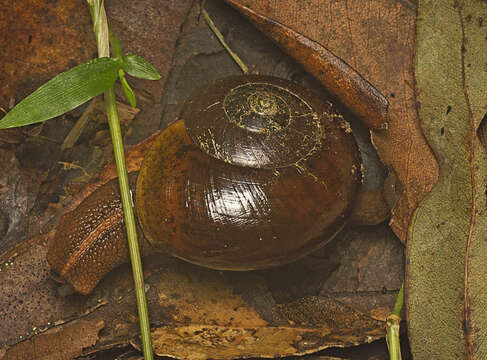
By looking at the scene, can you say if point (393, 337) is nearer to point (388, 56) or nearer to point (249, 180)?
point (249, 180)

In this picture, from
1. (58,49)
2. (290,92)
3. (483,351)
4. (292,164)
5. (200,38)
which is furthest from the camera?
(200,38)

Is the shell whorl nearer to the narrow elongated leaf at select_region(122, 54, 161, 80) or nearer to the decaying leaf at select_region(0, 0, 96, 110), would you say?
the narrow elongated leaf at select_region(122, 54, 161, 80)

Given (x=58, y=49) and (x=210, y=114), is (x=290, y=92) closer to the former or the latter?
(x=210, y=114)

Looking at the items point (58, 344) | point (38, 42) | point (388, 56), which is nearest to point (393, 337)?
point (388, 56)

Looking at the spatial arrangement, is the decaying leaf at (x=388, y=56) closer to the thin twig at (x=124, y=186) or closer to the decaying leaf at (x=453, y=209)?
the decaying leaf at (x=453, y=209)

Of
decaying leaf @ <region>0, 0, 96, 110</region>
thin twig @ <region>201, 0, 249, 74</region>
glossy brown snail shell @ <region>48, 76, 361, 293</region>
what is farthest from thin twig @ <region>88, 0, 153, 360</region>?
thin twig @ <region>201, 0, 249, 74</region>

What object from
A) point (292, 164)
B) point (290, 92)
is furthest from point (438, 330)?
point (290, 92)

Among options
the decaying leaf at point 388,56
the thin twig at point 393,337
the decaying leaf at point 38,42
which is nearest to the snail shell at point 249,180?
the decaying leaf at point 388,56
